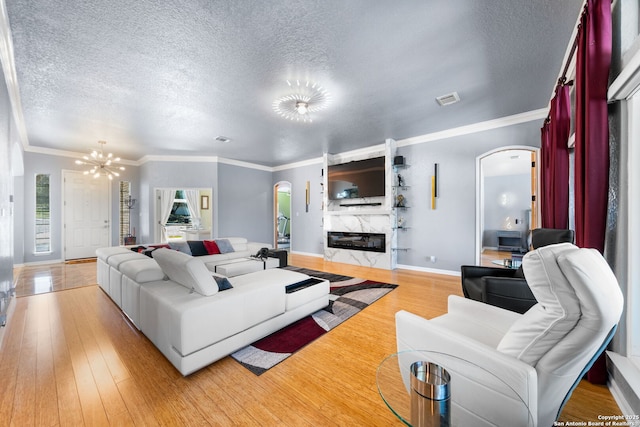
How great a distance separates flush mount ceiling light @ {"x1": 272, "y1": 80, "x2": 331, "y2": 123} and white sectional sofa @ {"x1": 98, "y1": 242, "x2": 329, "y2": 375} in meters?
2.28

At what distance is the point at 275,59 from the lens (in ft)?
8.46

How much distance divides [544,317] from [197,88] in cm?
385

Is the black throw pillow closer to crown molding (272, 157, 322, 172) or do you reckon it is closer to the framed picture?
crown molding (272, 157, 322, 172)

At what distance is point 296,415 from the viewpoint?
154cm

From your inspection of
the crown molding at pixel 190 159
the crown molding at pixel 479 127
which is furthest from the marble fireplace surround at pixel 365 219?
the crown molding at pixel 190 159

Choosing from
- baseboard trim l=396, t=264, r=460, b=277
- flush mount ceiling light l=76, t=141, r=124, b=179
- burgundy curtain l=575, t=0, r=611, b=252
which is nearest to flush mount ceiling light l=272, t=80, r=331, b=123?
burgundy curtain l=575, t=0, r=611, b=252

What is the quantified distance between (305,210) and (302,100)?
14.5 feet

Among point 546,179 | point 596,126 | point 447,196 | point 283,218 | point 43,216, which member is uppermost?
point 596,126

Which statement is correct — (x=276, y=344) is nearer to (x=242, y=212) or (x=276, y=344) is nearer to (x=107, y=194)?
(x=242, y=212)

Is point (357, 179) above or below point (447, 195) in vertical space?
above

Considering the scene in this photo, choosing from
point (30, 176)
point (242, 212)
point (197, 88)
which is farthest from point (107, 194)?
point (197, 88)

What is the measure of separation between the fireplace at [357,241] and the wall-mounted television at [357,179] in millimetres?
907

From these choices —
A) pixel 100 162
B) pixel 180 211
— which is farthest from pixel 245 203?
pixel 100 162

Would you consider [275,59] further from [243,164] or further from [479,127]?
[243,164]
